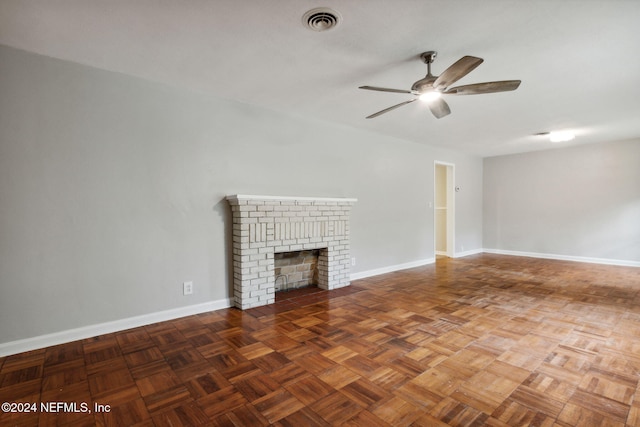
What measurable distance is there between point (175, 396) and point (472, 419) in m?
1.60

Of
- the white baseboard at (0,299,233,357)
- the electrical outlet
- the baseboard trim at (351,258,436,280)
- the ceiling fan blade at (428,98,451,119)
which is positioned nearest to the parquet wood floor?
the white baseboard at (0,299,233,357)

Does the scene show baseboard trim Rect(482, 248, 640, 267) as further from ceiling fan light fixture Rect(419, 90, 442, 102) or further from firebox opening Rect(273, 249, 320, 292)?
ceiling fan light fixture Rect(419, 90, 442, 102)

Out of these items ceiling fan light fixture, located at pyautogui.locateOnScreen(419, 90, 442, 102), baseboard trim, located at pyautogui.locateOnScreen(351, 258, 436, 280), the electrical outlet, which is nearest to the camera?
ceiling fan light fixture, located at pyautogui.locateOnScreen(419, 90, 442, 102)

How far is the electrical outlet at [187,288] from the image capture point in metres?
3.05

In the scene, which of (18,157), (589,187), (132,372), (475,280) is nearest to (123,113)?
(18,157)

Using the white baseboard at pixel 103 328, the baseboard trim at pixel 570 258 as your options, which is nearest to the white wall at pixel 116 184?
the white baseboard at pixel 103 328

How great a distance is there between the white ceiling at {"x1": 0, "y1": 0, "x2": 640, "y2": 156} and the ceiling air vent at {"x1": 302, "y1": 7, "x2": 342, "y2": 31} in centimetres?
5

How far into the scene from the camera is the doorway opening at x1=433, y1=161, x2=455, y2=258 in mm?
6484

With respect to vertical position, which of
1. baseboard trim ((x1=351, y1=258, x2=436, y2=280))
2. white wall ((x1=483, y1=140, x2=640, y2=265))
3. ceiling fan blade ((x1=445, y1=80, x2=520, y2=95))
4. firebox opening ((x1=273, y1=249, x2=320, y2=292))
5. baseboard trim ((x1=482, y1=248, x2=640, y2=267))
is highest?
→ ceiling fan blade ((x1=445, y1=80, x2=520, y2=95))

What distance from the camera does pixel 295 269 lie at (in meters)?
4.02

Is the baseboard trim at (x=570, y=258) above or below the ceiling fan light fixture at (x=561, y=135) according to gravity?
below

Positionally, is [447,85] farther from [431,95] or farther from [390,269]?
[390,269]

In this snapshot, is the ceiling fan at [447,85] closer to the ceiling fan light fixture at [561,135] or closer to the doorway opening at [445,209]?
the ceiling fan light fixture at [561,135]

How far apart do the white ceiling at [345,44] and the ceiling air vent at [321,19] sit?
0.16 feet
